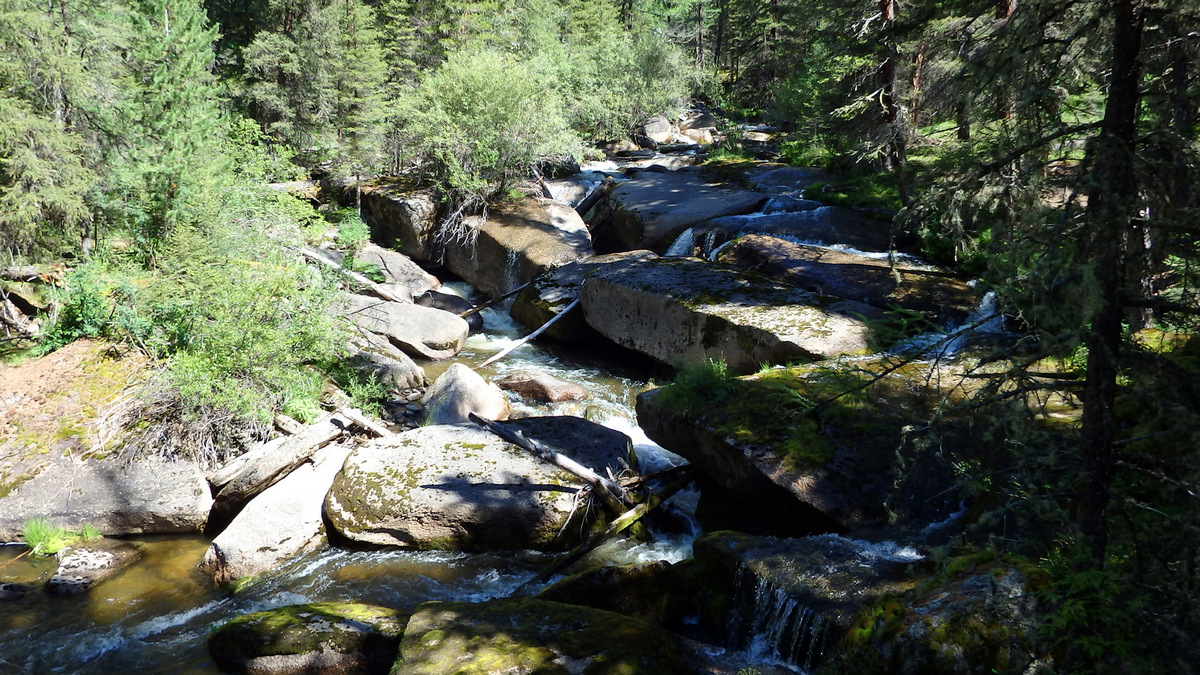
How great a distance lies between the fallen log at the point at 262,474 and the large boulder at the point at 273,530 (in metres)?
0.19

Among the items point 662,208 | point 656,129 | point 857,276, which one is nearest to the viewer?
point 857,276

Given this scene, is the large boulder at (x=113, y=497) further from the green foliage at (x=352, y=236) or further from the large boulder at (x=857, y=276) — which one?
the large boulder at (x=857, y=276)

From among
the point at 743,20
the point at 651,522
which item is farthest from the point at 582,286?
the point at 743,20

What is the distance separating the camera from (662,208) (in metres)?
16.7

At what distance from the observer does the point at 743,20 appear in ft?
133

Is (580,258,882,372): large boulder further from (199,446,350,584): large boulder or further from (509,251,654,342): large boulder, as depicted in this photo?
(199,446,350,584): large boulder

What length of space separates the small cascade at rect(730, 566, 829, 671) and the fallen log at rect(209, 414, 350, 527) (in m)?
6.21

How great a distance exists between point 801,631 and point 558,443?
4.49 meters

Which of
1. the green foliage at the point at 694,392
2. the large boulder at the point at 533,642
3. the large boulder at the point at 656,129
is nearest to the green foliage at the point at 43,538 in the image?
the large boulder at the point at 533,642

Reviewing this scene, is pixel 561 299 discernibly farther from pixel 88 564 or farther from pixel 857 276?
pixel 88 564

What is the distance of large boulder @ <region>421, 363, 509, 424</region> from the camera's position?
33.4 feet

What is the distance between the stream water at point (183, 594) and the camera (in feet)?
20.1

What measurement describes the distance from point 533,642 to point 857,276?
9.03 meters

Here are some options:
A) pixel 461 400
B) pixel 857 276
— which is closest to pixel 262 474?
pixel 461 400
